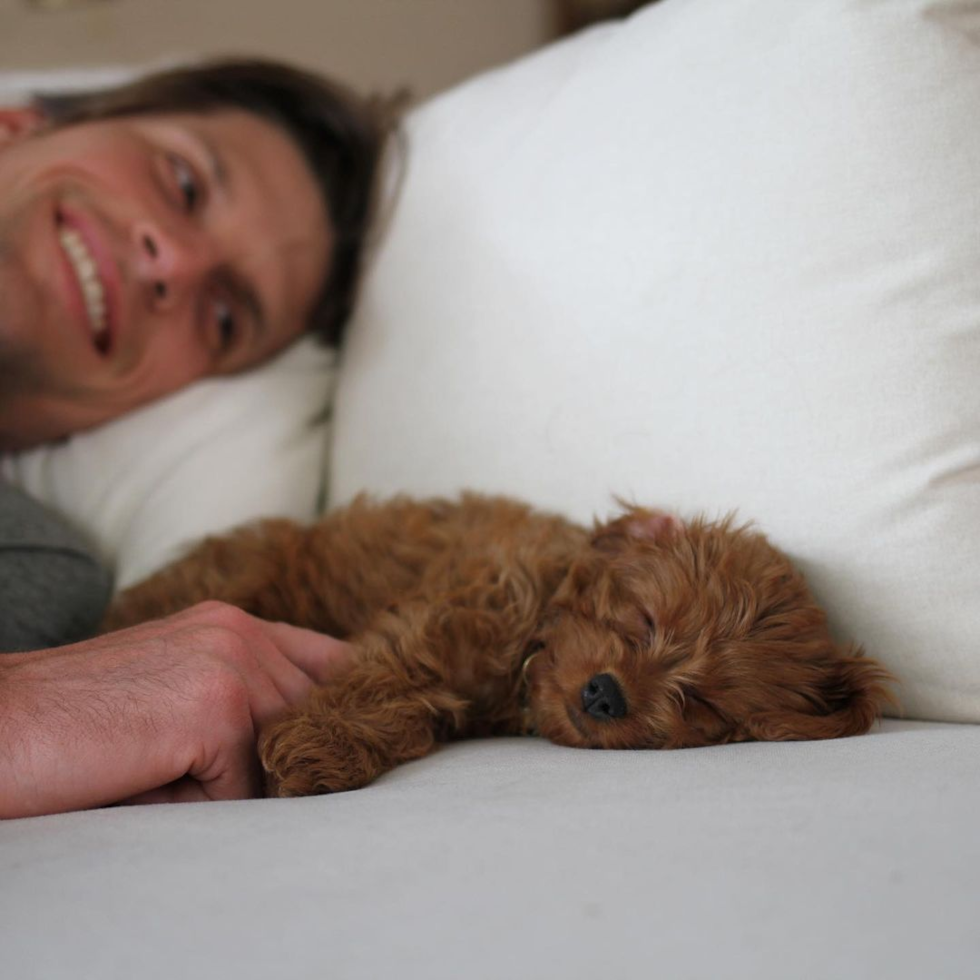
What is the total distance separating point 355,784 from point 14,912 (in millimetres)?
613

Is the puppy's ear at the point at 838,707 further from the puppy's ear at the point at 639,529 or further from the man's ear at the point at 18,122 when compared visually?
the man's ear at the point at 18,122

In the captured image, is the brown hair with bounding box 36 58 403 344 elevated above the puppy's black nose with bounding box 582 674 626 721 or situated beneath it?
elevated above

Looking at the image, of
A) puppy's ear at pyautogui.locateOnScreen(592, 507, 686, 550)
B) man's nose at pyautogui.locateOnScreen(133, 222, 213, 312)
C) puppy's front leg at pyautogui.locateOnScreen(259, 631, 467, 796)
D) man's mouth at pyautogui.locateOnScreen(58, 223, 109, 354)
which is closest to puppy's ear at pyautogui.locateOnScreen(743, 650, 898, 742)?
puppy's ear at pyautogui.locateOnScreen(592, 507, 686, 550)

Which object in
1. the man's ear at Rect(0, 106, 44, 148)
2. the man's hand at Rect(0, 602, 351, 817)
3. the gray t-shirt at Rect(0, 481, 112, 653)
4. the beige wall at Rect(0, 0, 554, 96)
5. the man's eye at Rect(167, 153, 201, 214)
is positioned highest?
the beige wall at Rect(0, 0, 554, 96)

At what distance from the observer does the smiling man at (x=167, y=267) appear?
6.53 feet

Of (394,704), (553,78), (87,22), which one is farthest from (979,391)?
(87,22)

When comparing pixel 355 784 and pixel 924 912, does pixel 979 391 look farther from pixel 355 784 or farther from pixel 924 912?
pixel 355 784

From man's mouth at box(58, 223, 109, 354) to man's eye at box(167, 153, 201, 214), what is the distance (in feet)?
0.95

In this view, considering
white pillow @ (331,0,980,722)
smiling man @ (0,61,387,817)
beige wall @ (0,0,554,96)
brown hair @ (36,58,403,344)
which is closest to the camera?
white pillow @ (331,0,980,722)

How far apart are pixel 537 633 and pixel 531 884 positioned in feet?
Result: 3.17

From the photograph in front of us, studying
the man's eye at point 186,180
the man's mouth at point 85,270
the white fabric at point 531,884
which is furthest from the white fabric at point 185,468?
the white fabric at point 531,884

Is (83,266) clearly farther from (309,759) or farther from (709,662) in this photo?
(709,662)

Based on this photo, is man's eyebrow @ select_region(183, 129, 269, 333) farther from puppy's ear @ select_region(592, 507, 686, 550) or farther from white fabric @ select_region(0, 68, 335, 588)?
puppy's ear @ select_region(592, 507, 686, 550)

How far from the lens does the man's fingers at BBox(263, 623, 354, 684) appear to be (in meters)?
1.83
